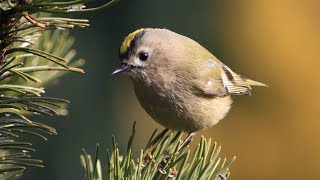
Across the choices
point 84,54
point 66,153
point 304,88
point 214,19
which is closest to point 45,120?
point 66,153

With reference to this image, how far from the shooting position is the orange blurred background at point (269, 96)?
445cm

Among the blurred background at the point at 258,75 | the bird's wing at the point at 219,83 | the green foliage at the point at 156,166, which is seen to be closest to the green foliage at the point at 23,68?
the green foliage at the point at 156,166

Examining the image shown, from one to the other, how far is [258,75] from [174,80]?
2139mm

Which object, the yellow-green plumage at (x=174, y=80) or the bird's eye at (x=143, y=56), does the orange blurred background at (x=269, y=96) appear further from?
the bird's eye at (x=143, y=56)

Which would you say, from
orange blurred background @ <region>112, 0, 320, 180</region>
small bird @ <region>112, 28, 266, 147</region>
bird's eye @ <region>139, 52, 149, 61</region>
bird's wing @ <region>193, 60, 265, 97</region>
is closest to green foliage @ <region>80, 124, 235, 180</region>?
small bird @ <region>112, 28, 266, 147</region>

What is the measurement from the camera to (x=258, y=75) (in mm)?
4551

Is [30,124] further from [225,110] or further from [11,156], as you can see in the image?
[225,110]

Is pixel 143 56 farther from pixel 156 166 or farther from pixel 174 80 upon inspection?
pixel 156 166

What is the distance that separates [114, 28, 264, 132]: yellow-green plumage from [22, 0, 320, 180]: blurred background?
111 centimetres

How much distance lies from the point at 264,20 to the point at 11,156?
12.1ft

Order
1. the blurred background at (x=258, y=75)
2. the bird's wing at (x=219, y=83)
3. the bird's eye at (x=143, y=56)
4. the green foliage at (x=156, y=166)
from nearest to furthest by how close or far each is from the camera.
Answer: the green foliage at (x=156, y=166) → the bird's eye at (x=143, y=56) → the bird's wing at (x=219, y=83) → the blurred background at (x=258, y=75)

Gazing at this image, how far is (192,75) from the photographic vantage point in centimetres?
261

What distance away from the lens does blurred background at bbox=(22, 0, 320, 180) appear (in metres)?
3.96

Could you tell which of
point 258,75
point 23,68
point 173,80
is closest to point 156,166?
point 23,68
